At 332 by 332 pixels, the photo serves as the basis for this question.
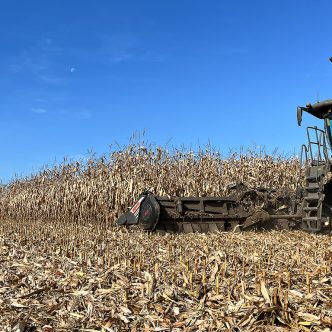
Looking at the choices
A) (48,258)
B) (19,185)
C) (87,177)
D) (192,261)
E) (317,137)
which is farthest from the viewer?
(19,185)

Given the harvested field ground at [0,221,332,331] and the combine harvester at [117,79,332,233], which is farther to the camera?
the combine harvester at [117,79,332,233]

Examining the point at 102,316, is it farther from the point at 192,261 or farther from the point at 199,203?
the point at 199,203

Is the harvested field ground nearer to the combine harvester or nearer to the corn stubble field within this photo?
the corn stubble field

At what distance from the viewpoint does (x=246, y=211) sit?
9.34 metres

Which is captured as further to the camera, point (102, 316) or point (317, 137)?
point (317, 137)

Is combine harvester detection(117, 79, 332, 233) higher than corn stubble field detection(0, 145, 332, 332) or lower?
higher

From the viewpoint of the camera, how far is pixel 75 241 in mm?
7488

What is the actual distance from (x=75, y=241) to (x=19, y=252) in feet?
3.42

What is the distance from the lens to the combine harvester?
8.18 m

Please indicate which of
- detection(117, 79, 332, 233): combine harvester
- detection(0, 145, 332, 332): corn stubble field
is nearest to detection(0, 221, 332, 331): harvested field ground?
detection(0, 145, 332, 332): corn stubble field

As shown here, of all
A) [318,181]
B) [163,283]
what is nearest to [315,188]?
[318,181]

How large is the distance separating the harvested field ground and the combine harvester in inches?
91.5

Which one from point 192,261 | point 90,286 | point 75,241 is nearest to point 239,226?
point 75,241

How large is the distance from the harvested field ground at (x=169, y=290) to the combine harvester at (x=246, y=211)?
2323 millimetres
